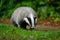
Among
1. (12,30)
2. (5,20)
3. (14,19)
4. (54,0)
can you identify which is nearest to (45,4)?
(54,0)

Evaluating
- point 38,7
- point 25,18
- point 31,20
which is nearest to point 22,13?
point 25,18

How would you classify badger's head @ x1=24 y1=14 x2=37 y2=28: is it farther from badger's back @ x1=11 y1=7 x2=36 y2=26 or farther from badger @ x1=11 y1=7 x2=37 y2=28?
badger's back @ x1=11 y1=7 x2=36 y2=26

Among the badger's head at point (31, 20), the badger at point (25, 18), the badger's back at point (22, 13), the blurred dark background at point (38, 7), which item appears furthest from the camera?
the blurred dark background at point (38, 7)

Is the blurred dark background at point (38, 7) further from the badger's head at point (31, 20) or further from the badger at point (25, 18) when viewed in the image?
the badger's head at point (31, 20)

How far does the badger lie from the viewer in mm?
9602

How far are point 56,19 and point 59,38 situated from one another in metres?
9.58

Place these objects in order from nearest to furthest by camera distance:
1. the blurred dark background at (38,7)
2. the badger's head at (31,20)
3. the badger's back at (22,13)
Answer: the badger's head at (31,20)
the badger's back at (22,13)
the blurred dark background at (38,7)

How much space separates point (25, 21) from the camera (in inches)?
393

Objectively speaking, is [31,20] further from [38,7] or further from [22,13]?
[38,7]

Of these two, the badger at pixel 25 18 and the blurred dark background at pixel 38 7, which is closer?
the badger at pixel 25 18

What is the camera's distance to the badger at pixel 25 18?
31.5ft

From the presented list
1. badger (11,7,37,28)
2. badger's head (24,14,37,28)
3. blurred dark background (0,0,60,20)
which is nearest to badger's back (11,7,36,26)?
badger (11,7,37,28)

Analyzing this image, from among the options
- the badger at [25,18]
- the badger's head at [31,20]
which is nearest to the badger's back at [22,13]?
the badger at [25,18]

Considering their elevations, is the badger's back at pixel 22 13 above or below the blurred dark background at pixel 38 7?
above
